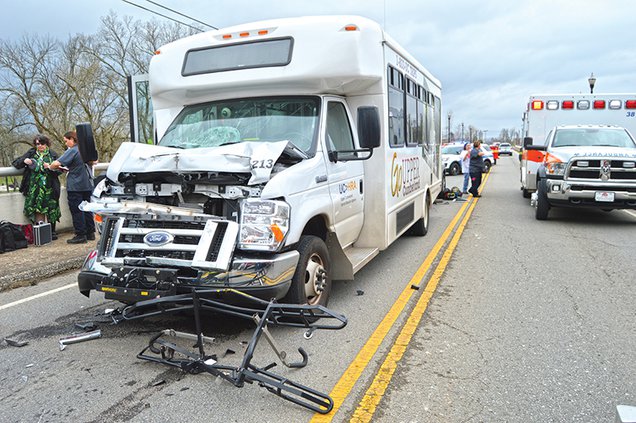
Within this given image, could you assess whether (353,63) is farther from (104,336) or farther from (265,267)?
(104,336)

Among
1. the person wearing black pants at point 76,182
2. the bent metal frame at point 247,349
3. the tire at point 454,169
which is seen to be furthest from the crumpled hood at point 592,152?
the tire at point 454,169

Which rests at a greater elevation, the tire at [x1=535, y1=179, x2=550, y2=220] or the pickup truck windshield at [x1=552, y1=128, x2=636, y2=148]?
the pickup truck windshield at [x1=552, y1=128, x2=636, y2=148]

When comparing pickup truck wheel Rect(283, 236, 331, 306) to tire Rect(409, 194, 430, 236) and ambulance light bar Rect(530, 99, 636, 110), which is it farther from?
ambulance light bar Rect(530, 99, 636, 110)

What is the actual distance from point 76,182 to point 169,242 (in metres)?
5.26

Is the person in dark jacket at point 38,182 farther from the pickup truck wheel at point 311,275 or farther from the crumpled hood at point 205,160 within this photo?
the pickup truck wheel at point 311,275

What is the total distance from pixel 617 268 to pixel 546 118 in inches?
333

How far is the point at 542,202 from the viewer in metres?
10.8

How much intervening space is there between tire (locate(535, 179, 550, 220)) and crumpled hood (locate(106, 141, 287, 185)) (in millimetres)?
8183

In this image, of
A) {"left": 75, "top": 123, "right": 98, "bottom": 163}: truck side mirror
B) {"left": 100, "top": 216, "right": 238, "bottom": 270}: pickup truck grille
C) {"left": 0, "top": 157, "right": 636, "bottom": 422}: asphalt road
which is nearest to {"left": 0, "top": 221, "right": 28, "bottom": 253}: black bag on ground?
{"left": 0, "top": 157, "right": 636, "bottom": 422}: asphalt road

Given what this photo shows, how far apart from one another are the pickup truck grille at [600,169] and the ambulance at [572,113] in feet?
10.2

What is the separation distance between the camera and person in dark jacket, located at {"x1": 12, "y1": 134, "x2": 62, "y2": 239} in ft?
27.5

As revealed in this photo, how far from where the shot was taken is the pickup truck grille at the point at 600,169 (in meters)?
9.91

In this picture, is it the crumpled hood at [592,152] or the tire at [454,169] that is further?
the tire at [454,169]

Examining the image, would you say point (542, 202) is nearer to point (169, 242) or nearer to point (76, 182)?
point (169, 242)
